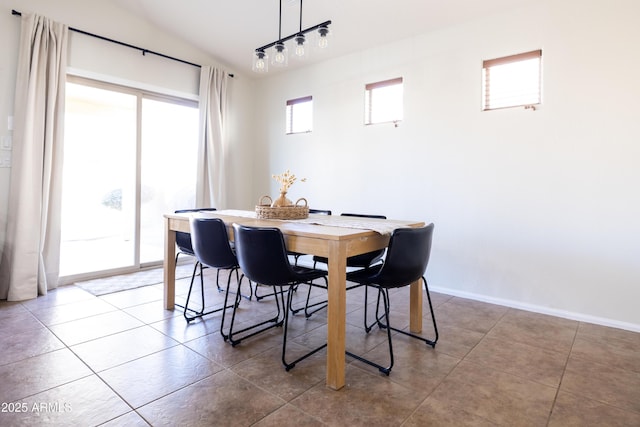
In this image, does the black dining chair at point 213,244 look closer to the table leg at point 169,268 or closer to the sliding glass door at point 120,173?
the table leg at point 169,268

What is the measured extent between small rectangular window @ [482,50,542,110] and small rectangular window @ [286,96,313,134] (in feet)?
7.14

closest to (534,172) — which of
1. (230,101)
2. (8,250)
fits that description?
(230,101)

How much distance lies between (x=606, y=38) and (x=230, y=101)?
414cm

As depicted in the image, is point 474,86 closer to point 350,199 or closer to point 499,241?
point 499,241

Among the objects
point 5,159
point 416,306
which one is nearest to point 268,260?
point 416,306

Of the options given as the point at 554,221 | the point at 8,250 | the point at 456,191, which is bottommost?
the point at 8,250

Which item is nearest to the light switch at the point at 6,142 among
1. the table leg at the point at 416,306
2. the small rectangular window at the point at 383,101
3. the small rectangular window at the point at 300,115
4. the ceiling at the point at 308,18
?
the ceiling at the point at 308,18

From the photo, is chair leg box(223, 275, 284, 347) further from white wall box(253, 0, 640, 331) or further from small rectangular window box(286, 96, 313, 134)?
small rectangular window box(286, 96, 313, 134)

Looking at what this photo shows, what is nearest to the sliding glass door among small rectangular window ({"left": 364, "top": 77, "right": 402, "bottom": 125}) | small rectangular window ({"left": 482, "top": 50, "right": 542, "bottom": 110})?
small rectangular window ({"left": 364, "top": 77, "right": 402, "bottom": 125})

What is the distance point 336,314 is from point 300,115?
3517mm

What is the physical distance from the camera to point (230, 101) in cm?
502

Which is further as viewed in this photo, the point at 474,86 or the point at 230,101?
the point at 230,101

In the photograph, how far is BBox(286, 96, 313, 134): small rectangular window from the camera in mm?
4727

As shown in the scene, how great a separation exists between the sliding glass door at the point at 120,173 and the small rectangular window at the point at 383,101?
2.34 meters
